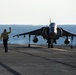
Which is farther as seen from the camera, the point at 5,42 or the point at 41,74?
the point at 5,42

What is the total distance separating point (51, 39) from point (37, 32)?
4.65 meters

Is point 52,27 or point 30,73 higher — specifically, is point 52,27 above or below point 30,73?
above

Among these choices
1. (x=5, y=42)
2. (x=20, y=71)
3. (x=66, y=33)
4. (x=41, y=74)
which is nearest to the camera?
(x=41, y=74)

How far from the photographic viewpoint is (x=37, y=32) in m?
44.5

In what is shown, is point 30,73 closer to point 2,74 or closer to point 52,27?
point 2,74

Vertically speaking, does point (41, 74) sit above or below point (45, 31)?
below

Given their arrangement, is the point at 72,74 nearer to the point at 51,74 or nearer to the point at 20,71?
the point at 51,74

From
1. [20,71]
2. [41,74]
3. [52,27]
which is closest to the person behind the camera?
[41,74]

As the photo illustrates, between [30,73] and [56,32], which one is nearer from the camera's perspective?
[30,73]

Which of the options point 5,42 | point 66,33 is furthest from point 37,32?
point 5,42

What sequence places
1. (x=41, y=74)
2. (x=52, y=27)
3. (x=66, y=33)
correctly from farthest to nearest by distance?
(x=66, y=33) < (x=52, y=27) < (x=41, y=74)

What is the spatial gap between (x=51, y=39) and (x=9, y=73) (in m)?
25.2

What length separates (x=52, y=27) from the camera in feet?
130

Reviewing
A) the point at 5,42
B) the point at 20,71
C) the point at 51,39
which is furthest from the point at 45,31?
the point at 20,71
